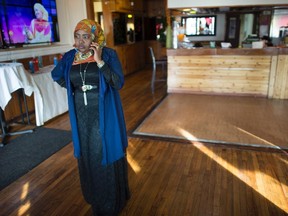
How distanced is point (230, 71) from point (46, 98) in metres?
3.65

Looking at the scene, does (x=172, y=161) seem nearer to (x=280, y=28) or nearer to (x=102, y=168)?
(x=102, y=168)

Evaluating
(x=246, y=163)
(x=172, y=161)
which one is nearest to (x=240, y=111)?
(x=246, y=163)

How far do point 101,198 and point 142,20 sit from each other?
8224mm

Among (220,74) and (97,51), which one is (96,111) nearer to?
(97,51)

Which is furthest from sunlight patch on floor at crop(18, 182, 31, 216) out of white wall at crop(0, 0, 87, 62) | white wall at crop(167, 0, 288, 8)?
white wall at crop(167, 0, 288, 8)

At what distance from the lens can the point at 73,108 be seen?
1787 mm

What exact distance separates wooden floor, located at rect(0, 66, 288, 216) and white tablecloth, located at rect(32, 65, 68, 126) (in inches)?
40.0

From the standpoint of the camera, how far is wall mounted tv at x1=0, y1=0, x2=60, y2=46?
13.1 feet

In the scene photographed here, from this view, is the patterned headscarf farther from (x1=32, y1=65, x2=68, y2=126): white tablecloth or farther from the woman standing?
(x1=32, y1=65, x2=68, y2=126): white tablecloth

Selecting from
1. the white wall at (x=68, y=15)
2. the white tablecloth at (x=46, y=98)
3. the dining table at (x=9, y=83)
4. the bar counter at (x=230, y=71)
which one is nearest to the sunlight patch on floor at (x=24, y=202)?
the dining table at (x=9, y=83)

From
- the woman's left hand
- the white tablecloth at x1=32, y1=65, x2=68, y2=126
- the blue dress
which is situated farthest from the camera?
the white tablecloth at x1=32, y1=65, x2=68, y2=126

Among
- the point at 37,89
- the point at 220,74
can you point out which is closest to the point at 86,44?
the point at 37,89

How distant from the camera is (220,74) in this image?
17.6ft

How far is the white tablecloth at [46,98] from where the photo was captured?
12.7 feet
